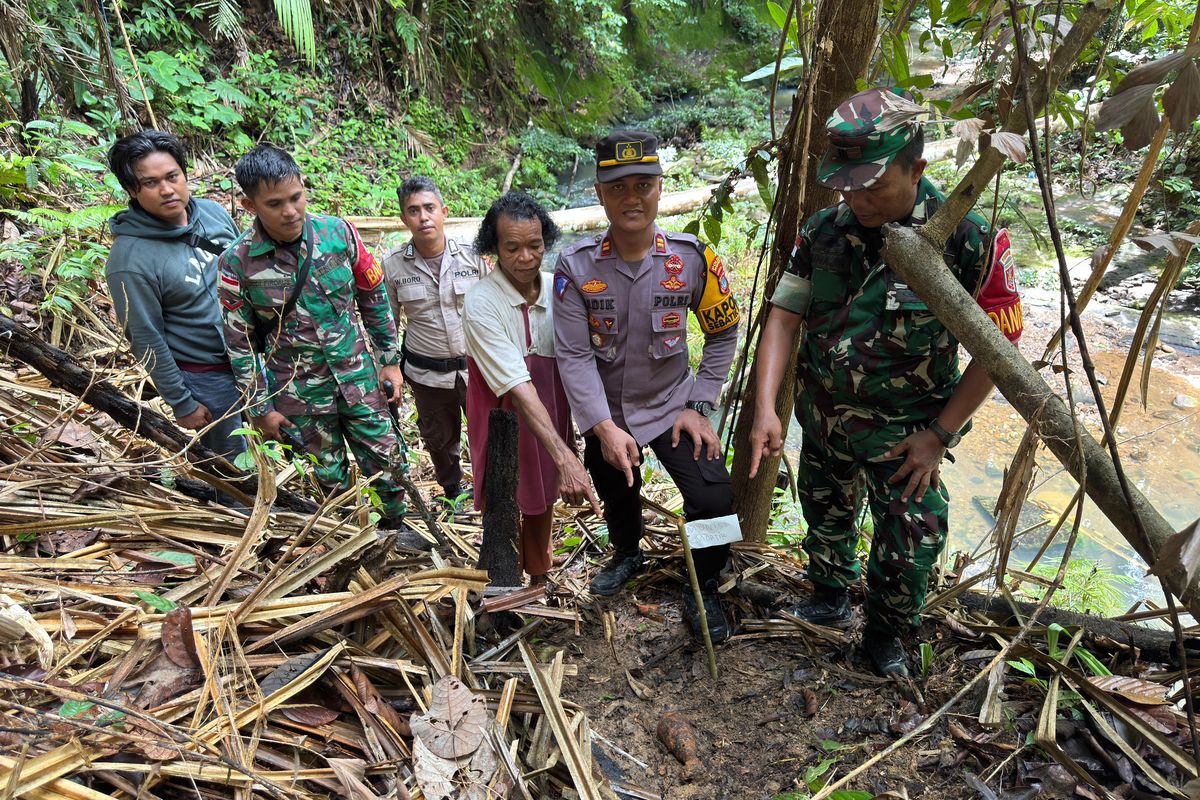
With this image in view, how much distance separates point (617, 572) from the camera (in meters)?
3.09

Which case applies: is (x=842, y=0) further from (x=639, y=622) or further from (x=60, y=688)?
(x=60, y=688)

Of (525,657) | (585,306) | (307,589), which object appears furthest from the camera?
(585,306)

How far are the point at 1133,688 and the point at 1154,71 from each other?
170 centimetres

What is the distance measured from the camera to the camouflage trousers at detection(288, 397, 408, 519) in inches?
140

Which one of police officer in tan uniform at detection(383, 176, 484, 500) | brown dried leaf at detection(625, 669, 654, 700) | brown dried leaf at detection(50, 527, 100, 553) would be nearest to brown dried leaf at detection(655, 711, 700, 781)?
brown dried leaf at detection(625, 669, 654, 700)

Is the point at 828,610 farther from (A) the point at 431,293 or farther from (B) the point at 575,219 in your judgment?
(B) the point at 575,219

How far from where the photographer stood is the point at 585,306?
2.69 meters

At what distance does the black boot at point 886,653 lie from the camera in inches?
95.1

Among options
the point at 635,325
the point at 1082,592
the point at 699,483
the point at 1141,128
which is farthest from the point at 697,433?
the point at 1082,592

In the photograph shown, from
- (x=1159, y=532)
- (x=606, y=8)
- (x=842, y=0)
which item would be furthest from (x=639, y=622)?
(x=606, y=8)

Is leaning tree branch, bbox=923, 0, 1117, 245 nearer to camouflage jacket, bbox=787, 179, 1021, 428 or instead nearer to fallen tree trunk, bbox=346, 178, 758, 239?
camouflage jacket, bbox=787, 179, 1021, 428

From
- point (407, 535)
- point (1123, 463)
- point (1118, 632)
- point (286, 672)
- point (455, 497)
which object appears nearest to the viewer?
point (286, 672)

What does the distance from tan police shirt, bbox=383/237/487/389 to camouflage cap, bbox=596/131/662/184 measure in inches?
68.4

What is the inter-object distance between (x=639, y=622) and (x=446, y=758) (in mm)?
1369
